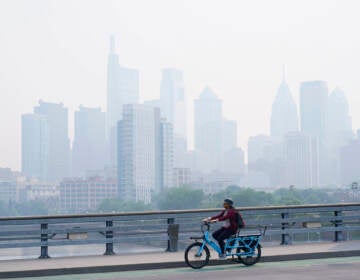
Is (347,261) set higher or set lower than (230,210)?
lower

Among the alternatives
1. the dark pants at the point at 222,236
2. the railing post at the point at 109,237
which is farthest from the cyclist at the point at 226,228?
the railing post at the point at 109,237

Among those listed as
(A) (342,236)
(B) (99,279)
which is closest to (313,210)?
(A) (342,236)

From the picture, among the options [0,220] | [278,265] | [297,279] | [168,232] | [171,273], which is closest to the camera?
[297,279]

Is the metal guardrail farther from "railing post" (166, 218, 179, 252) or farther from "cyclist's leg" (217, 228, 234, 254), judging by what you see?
"cyclist's leg" (217, 228, 234, 254)

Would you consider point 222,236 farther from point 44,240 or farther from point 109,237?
point 44,240

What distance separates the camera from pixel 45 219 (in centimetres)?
1855

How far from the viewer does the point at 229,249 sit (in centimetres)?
1652

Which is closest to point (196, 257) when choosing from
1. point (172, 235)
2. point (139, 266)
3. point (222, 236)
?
point (222, 236)

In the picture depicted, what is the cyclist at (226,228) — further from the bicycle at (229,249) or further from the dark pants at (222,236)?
the bicycle at (229,249)

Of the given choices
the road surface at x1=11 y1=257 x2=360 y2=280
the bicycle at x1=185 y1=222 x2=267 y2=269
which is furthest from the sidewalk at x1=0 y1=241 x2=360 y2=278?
the bicycle at x1=185 y1=222 x2=267 y2=269

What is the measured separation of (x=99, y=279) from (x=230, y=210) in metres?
3.56

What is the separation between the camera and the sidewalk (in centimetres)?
1577

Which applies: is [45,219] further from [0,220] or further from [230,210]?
[230,210]

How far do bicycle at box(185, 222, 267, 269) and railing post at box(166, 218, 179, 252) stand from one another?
273cm
